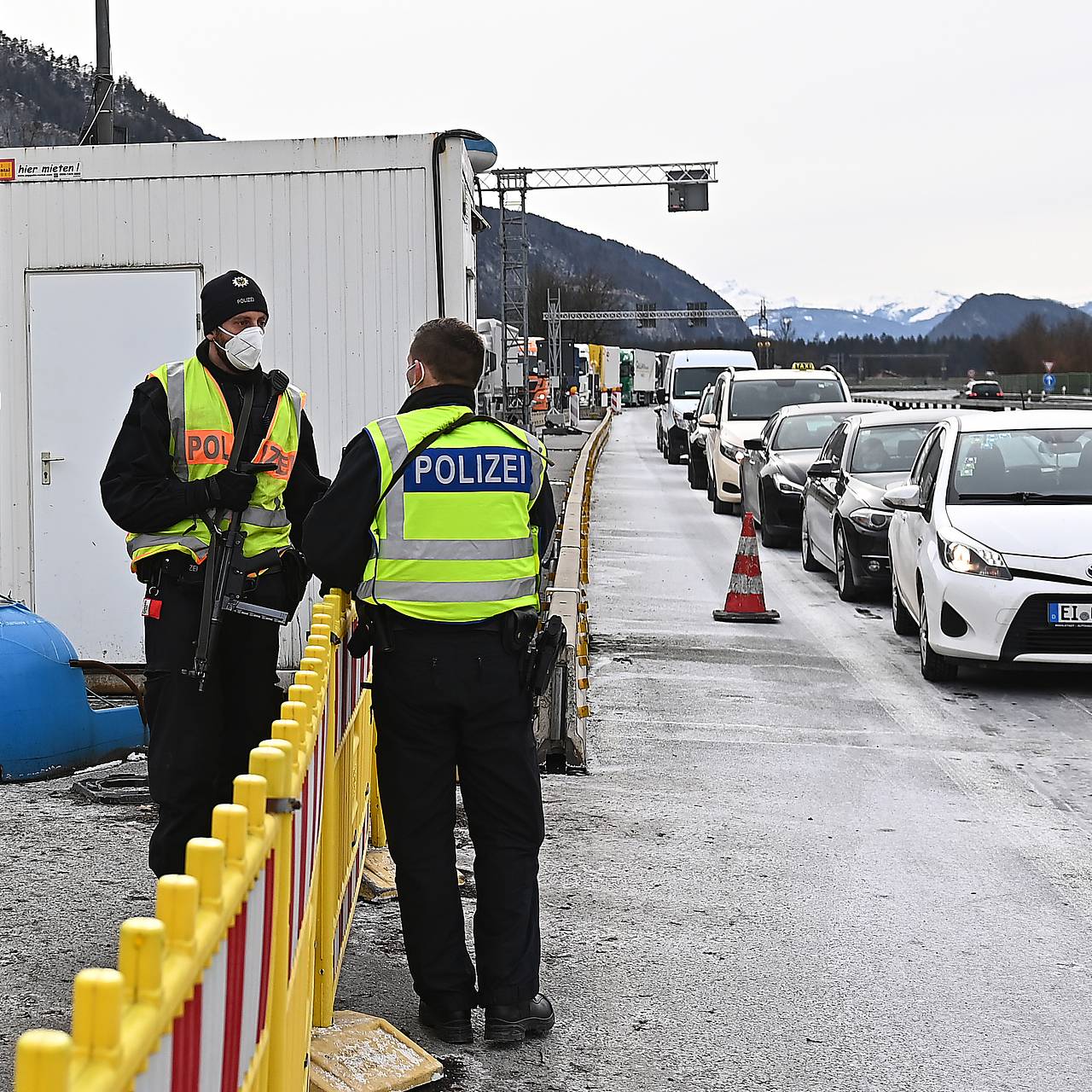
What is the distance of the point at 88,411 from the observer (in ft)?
30.2

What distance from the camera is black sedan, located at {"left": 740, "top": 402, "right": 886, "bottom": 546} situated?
59.8ft

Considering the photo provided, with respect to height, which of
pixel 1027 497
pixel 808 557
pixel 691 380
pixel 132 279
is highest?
pixel 691 380

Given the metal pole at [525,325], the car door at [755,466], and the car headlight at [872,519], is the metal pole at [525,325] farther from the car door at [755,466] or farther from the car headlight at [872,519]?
the car headlight at [872,519]

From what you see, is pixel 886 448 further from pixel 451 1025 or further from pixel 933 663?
pixel 451 1025

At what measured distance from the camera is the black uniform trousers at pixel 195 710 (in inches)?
187

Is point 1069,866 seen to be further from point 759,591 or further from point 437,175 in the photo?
A: point 759,591

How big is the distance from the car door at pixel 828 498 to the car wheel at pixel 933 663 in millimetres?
4491

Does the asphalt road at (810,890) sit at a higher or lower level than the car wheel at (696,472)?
lower

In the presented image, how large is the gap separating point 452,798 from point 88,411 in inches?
217

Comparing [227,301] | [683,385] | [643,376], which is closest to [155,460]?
[227,301]

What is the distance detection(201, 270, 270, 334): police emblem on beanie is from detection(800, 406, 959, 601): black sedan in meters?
8.57

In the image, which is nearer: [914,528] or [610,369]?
[914,528]

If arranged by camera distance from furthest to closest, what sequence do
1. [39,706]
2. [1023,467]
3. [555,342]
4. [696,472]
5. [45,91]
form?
[45,91] < [555,342] < [696,472] < [1023,467] < [39,706]

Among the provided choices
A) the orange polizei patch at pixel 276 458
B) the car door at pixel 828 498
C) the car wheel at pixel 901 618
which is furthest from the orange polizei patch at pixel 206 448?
the car door at pixel 828 498
